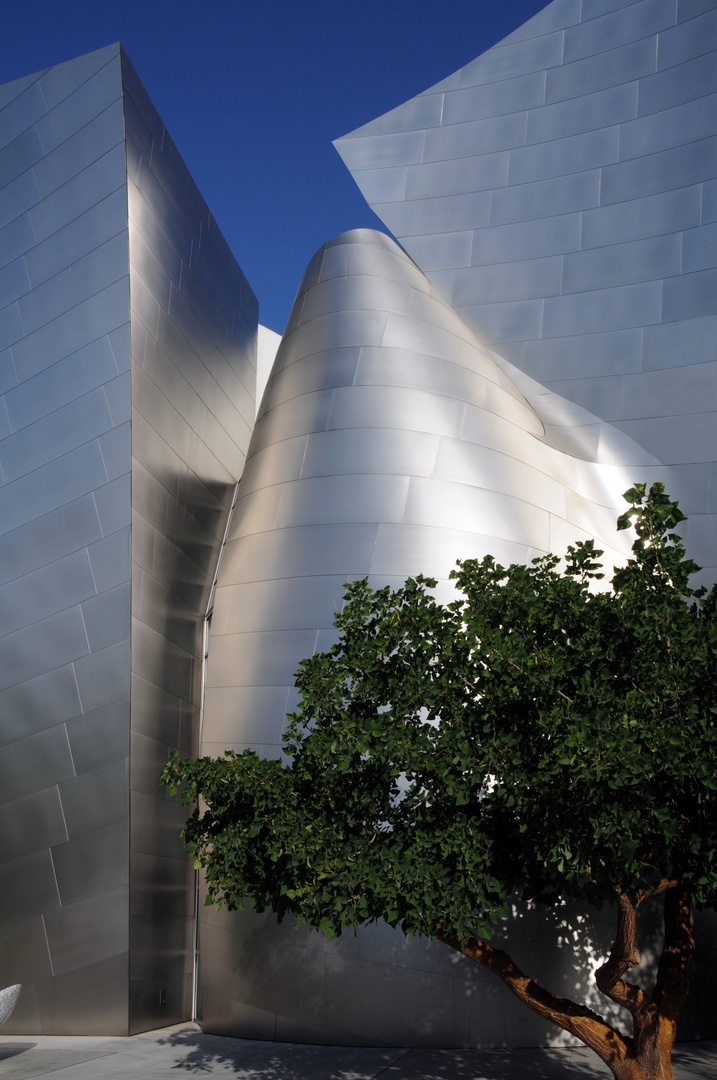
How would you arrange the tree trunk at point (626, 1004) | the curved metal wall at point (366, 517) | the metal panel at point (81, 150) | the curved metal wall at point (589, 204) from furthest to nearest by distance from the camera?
the curved metal wall at point (589, 204) < the metal panel at point (81, 150) < the curved metal wall at point (366, 517) < the tree trunk at point (626, 1004)

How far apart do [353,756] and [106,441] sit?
7.59 m

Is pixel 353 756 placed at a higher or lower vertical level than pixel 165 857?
higher

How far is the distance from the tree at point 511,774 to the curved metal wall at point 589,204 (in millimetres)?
7479

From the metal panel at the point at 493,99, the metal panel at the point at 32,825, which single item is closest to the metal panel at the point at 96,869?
the metal panel at the point at 32,825

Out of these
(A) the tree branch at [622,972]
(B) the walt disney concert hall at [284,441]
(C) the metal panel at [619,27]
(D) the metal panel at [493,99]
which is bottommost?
(A) the tree branch at [622,972]

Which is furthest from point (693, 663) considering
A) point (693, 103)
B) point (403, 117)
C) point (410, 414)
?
point (403, 117)

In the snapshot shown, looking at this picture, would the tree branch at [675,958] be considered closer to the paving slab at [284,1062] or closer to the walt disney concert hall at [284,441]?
the paving slab at [284,1062]

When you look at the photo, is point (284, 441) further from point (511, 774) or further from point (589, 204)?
point (511, 774)

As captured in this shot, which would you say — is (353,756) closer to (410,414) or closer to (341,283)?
(410,414)

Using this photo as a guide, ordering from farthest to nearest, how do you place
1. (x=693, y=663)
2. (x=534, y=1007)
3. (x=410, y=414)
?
(x=410, y=414), (x=534, y=1007), (x=693, y=663)

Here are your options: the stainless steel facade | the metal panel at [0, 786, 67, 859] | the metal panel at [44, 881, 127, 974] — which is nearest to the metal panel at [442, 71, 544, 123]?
the stainless steel facade

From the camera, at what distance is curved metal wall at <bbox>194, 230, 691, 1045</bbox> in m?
11.3

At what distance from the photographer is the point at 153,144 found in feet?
50.9

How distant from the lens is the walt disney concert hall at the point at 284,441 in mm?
12266
